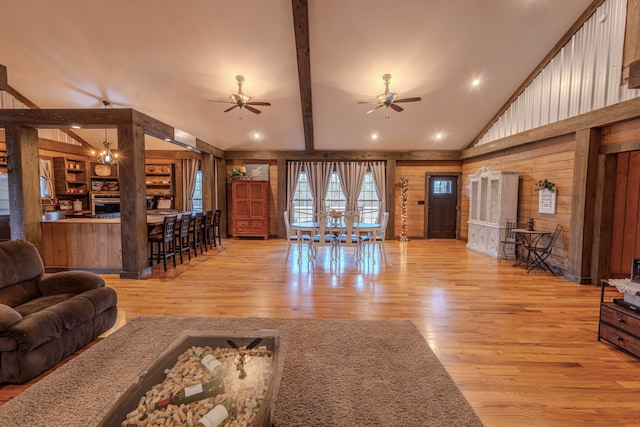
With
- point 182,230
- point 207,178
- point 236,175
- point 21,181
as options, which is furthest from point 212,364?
point 236,175

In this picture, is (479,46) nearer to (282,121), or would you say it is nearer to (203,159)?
(282,121)

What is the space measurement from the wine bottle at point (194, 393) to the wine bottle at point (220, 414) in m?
0.10

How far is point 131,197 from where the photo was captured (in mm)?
4395

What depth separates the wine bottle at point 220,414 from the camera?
4.07ft

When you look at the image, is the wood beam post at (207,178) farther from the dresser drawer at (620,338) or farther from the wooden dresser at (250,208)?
the dresser drawer at (620,338)

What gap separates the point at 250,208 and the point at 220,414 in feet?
23.3

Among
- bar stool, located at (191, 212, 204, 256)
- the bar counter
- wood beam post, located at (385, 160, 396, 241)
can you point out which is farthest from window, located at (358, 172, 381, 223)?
the bar counter

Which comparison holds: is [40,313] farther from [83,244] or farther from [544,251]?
[544,251]

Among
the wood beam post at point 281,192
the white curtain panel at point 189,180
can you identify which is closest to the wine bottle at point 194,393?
the wood beam post at point 281,192

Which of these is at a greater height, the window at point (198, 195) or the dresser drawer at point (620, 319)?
the window at point (198, 195)

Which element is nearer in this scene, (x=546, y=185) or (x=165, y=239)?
(x=165, y=239)

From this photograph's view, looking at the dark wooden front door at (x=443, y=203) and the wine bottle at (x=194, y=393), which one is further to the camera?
the dark wooden front door at (x=443, y=203)

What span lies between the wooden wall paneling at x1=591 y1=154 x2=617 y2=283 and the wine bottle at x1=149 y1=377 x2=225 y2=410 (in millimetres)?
5447

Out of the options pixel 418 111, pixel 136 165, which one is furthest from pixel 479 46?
pixel 136 165
